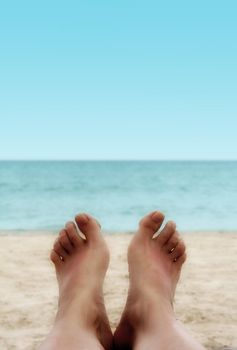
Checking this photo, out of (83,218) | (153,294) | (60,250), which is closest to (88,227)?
(83,218)

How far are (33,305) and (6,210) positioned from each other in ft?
34.2

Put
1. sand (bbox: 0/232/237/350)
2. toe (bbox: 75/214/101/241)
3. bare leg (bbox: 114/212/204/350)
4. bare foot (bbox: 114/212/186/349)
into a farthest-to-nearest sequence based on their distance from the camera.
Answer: sand (bbox: 0/232/237/350) < toe (bbox: 75/214/101/241) < bare foot (bbox: 114/212/186/349) < bare leg (bbox: 114/212/204/350)

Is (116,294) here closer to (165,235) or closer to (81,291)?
(165,235)

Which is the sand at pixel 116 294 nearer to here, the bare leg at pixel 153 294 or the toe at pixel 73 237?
the bare leg at pixel 153 294

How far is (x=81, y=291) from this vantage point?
1.82 meters

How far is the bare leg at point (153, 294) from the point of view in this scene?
4.80ft

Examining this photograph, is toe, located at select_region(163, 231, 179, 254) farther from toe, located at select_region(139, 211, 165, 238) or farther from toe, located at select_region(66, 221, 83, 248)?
toe, located at select_region(66, 221, 83, 248)

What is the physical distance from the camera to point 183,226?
9.66 meters

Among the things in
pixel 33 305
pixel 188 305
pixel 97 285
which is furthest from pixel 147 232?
pixel 33 305

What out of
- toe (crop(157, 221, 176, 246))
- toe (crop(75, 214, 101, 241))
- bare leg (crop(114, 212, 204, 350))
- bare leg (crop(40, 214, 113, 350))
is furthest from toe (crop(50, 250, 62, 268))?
toe (crop(157, 221, 176, 246))

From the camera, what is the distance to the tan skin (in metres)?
1.47

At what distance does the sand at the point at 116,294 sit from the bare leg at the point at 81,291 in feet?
1.28

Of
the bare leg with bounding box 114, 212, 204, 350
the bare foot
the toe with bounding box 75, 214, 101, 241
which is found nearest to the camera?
the bare leg with bounding box 114, 212, 204, 350

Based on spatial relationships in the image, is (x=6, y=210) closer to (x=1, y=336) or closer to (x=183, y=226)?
(x=183, y=226)
